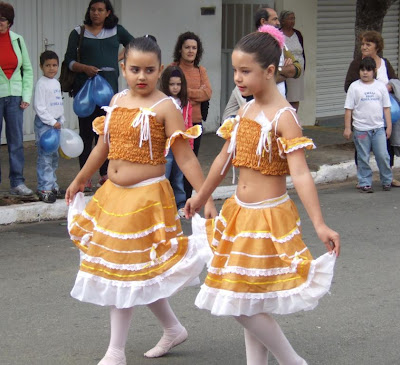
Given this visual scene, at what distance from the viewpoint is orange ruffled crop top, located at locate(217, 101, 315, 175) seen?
4.49m

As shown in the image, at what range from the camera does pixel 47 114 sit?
8.99 metres

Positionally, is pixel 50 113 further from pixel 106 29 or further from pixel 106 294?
pixel 106 294

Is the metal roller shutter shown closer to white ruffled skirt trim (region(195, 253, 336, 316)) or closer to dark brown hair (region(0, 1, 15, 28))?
dark brown hair (region(0, 1, 15, 28))

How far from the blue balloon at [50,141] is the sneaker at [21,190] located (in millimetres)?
455

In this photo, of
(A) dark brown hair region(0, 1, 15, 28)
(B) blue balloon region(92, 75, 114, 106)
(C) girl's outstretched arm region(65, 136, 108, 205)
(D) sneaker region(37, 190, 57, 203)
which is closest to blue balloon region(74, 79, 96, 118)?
(B) blue balloon region(92, 75, 114, 106)

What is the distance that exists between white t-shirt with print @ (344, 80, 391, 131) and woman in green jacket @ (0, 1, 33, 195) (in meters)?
3.50

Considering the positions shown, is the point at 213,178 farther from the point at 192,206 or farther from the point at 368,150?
the point at 368,150

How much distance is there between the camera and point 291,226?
452 cm

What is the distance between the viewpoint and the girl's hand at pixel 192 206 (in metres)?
4.77

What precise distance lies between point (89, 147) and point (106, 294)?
490 cm

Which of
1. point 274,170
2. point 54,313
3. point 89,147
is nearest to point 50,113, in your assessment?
point 89,147

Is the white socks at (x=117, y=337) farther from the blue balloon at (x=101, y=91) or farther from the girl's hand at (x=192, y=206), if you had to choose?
the blue balloon at (x=101, y=91)

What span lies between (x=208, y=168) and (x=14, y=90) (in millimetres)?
2896

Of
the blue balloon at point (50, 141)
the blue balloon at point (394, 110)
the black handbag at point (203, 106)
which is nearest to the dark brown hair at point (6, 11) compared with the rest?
the blue balloon at point (50, 141)
